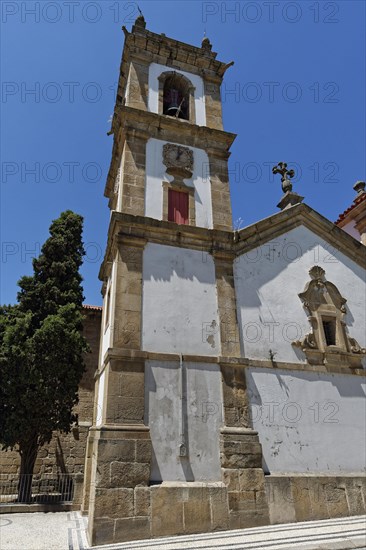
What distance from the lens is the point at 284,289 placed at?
991 cm

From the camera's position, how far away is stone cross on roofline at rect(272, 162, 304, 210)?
38.5 feet

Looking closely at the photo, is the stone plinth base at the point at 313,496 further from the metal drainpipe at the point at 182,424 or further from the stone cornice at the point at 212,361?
the stone cornice at the point at 212,361

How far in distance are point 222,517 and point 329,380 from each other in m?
4.07

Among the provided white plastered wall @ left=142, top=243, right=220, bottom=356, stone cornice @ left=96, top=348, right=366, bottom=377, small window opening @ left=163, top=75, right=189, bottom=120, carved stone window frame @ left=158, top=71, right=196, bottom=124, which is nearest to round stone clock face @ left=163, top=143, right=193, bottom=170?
carved stone window frame @ left=158, top=71, right=196, bottom=124

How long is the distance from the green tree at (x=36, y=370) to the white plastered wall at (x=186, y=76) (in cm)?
713

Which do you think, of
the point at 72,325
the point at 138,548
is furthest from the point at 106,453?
the point at 72,325

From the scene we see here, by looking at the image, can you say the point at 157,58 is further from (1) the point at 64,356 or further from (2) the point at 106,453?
(2) the point at 106,453

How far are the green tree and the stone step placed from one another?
6.32m

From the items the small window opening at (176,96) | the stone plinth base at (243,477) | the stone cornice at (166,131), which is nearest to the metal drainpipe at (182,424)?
the stone plinth base at (243,477)

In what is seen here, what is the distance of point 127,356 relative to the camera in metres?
7.63

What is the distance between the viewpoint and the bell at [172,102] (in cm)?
1180

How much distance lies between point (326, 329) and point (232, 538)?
5623 mm

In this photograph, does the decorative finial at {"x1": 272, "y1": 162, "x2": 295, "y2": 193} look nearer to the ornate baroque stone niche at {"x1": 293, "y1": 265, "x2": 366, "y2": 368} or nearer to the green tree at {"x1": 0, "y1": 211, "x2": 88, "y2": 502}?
the ornate baroque stone niche at {"x1": 293, "y1": 265, "x2": 366, "y2": 368}

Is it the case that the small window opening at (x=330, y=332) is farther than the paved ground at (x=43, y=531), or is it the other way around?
the small window opening at (x=330, y=332)
